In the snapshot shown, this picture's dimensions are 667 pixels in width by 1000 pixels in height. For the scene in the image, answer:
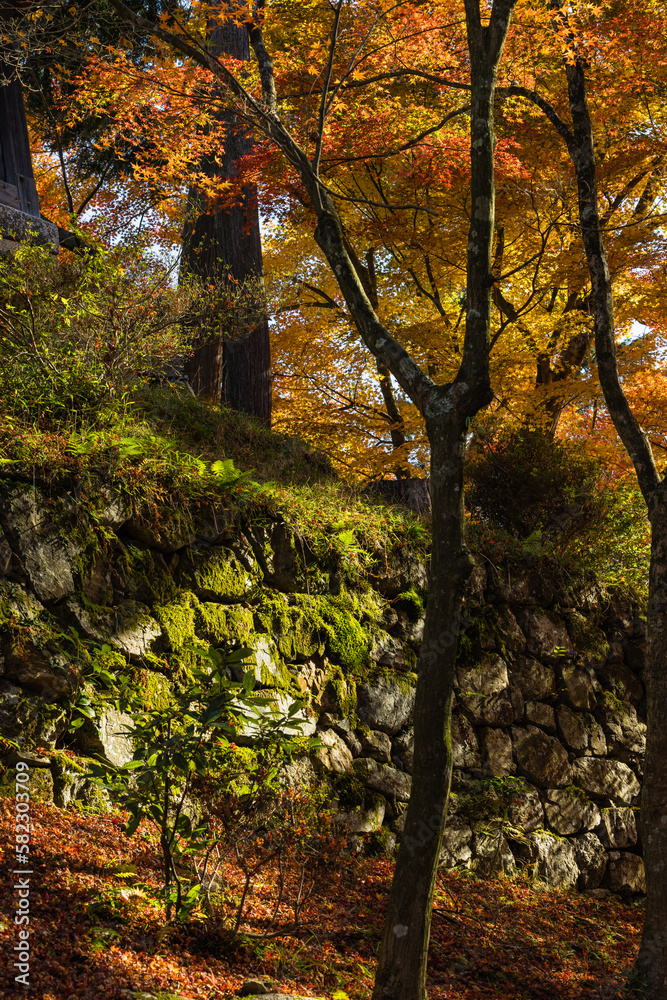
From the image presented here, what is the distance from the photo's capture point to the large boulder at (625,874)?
22.1 feet

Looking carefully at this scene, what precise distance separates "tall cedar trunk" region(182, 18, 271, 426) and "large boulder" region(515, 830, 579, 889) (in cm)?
542

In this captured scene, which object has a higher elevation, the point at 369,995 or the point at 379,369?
the point at 379,369

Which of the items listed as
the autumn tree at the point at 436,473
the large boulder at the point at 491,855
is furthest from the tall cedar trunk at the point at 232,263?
the large boulder at the point at 491,855

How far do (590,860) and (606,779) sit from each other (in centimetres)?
86

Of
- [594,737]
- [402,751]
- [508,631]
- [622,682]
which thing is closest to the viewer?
[402,751]

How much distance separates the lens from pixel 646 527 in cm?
800

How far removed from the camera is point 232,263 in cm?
895

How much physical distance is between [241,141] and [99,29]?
2.97m

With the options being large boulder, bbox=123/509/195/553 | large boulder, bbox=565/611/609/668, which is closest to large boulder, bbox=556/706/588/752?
large boulder, bbox=565/611/609/668

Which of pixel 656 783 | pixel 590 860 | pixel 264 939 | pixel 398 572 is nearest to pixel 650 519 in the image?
pixel 656 783

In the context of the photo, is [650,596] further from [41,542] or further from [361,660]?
[41,542]

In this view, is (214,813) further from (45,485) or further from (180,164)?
(180,164)

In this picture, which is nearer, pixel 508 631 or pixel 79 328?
pixel 79 328

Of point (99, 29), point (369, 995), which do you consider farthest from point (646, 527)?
point (99, 29)
